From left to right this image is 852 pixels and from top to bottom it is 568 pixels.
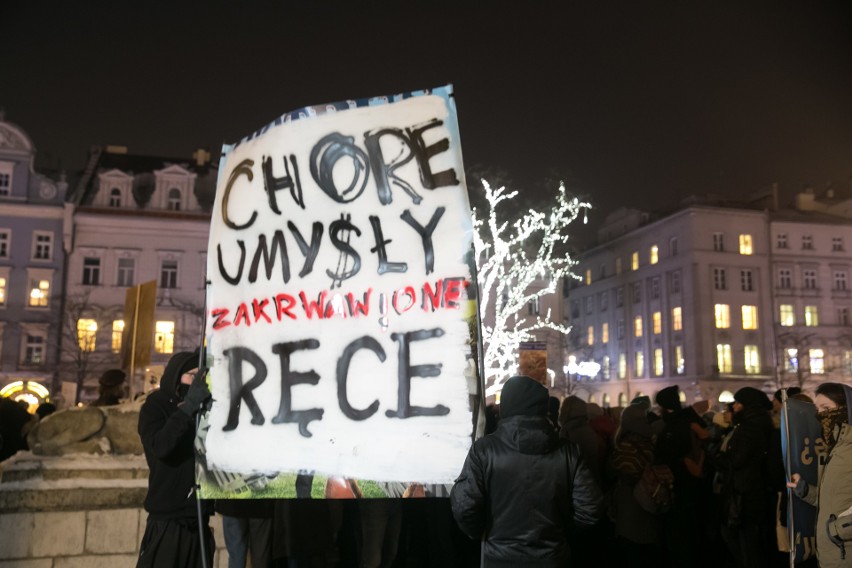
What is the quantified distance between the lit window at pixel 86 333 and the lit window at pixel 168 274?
384cm

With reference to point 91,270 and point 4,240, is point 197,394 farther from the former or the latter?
point 4,240

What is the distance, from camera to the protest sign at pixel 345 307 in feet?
12.2

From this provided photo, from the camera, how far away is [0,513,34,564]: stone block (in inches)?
222

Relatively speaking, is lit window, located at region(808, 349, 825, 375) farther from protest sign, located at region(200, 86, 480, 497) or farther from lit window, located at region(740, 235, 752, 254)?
protest sign, located at region(200, 86, 480, 497)

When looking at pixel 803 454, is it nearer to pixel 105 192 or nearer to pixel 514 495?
pixel 514 495

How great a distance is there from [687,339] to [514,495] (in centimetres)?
5620

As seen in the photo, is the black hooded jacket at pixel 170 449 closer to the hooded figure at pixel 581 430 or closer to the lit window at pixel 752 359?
the hooded figure at pixel 581 430

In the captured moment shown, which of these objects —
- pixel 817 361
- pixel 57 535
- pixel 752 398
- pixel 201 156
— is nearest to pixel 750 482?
pixel 752 398

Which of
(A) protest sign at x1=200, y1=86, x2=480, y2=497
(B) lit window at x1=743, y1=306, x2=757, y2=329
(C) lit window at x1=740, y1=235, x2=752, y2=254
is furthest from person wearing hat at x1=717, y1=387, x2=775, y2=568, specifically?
(C) lit window at x1=740, y1=235, x2=752, y2=254

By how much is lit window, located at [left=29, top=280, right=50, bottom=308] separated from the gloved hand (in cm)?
4121

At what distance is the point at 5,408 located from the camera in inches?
358

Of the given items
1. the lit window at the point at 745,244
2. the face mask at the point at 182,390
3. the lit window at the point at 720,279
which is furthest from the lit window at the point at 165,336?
the lit window at the point at 745,244

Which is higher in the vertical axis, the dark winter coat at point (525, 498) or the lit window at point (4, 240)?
the lit window at point (4, 240)

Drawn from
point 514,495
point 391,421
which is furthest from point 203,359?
point 514,495
